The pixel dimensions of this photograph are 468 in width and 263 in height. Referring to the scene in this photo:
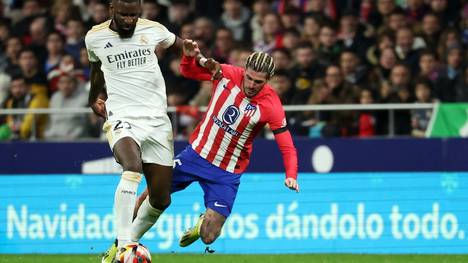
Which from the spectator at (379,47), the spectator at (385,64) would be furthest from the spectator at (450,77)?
the spectator at (379,47)

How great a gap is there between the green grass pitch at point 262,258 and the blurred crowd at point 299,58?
2.89 metres

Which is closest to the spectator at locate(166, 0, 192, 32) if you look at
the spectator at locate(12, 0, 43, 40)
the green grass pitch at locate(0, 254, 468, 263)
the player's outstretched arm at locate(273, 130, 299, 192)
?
the spectator at locate(12, 0, 43, 40)

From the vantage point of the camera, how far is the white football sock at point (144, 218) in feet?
35.1

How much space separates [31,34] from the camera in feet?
59.9

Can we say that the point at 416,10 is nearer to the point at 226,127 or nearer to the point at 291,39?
the point at 291,39

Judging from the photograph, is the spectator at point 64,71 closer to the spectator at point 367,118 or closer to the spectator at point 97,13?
the spectator at point 97,13

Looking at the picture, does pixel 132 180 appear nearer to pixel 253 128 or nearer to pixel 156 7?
pixel 253 128

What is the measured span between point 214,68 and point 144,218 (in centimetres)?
150

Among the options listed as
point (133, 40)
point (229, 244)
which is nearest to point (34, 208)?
point (229, 244)

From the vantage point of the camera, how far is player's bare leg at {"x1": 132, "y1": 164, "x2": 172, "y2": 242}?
10.5 meters

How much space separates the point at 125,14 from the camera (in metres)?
10.1

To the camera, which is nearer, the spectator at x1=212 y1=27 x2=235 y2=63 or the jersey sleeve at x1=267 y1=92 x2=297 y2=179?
the jersey sleeve at x1=267 y1=92 x2=297 y2=179

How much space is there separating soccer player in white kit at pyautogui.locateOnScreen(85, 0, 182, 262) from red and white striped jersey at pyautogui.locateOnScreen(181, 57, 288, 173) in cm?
44

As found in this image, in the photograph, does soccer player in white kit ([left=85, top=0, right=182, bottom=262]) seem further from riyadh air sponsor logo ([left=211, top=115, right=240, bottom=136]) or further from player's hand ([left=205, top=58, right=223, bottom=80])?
riyadh air sponsor logo ([left=211, top=115, right=240, bottom=136])
